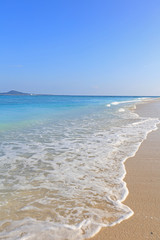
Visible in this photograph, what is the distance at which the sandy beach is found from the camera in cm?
199

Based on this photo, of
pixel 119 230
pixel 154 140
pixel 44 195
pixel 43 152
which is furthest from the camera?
pixel 154 140

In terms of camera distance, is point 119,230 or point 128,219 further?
point 128,219

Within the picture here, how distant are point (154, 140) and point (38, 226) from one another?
17.1 ft

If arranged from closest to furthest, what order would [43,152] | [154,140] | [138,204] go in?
[138,204] → [43,152] → [154,140]

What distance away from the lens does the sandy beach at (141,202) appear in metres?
1.99

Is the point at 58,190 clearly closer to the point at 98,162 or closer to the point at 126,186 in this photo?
the point at 126,186

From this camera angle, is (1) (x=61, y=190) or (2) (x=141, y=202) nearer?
(2) (x=141, y=202)

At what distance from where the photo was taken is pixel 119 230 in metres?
2.05

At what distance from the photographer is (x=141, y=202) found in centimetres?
259

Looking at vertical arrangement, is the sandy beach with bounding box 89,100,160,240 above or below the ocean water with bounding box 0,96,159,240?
above

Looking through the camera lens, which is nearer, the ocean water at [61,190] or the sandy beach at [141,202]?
the sandy beach at [141,202]

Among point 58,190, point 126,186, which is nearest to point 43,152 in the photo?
point 58,190

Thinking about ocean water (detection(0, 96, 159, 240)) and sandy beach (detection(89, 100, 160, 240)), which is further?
ocean water (detection(0, 96, 159, 240))

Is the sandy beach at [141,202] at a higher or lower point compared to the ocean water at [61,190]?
higher
